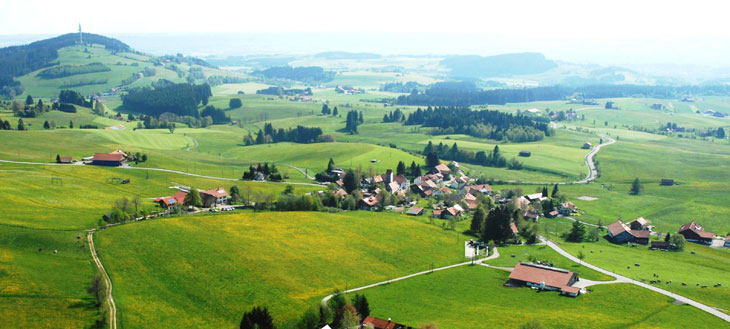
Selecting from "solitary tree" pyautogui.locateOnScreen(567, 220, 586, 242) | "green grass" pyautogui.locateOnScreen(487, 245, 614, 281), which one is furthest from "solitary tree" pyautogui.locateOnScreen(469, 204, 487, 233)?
"solitary tree" pyautogui.locateOnScreen(567, 220, 586, 242)

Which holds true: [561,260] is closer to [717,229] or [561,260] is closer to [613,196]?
[717,229]

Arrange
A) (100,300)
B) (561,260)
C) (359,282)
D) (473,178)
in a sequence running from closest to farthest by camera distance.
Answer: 1. (100,300)
2. (359,282)
3. (561,260)
4. (473,178)

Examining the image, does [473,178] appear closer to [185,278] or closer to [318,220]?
[318,220]

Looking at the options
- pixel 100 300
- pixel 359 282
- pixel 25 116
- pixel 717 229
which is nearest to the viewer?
pixel 100 300

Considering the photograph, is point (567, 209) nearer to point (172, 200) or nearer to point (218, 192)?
point (218, 192)

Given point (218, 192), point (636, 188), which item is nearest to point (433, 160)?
point (636, 188)

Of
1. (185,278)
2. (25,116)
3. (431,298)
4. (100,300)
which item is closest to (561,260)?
(431,298)

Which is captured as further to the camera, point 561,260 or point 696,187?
point 696,187

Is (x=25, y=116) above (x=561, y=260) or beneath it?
above
